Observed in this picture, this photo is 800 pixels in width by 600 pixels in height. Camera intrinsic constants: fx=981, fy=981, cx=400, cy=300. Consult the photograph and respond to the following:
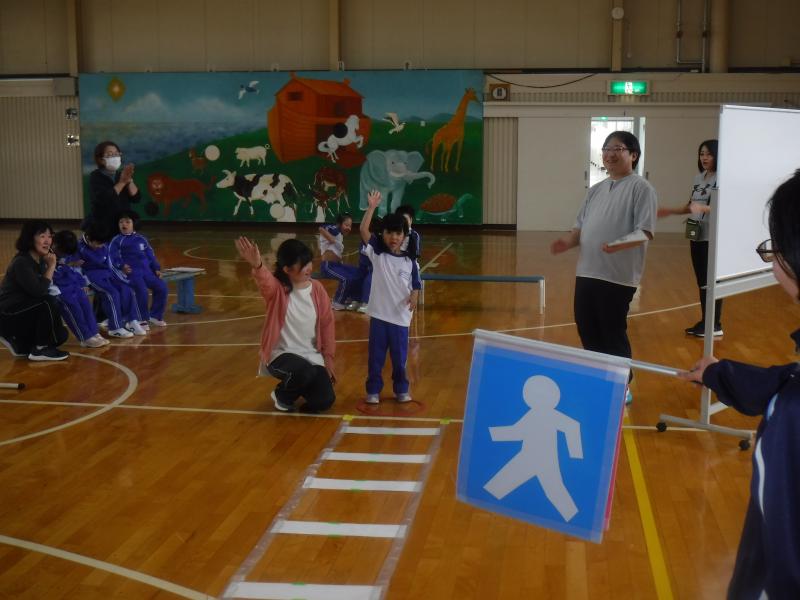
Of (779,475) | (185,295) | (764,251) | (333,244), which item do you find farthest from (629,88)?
(779,475)

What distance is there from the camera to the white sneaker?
28.7 feet

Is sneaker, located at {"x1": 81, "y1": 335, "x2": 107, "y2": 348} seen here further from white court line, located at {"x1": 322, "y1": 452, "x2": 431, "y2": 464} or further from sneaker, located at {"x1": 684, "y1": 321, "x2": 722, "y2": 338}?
sneaker, located at {"x1": 684, "y1": 321, "x2": 722, "y2": 338}

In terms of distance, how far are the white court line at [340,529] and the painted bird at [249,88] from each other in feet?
54.9

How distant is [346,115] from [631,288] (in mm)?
14591

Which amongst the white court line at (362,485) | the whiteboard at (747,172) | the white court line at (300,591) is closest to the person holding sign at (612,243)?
the whiteboard at (747,172)

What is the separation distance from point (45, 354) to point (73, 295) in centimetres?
61

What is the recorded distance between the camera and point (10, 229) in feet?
66.2

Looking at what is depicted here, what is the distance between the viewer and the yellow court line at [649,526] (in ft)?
12.2

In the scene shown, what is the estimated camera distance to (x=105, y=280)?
862cm

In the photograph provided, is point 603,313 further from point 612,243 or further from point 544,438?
point 544,438

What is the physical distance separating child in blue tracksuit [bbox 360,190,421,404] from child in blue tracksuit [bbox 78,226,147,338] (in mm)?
3307

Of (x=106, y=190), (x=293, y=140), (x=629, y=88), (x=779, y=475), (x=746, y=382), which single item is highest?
(x=629, y=88)

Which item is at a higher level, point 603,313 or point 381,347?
point 603,313

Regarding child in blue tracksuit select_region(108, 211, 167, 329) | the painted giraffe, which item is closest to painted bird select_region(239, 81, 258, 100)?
the painted giraffe
